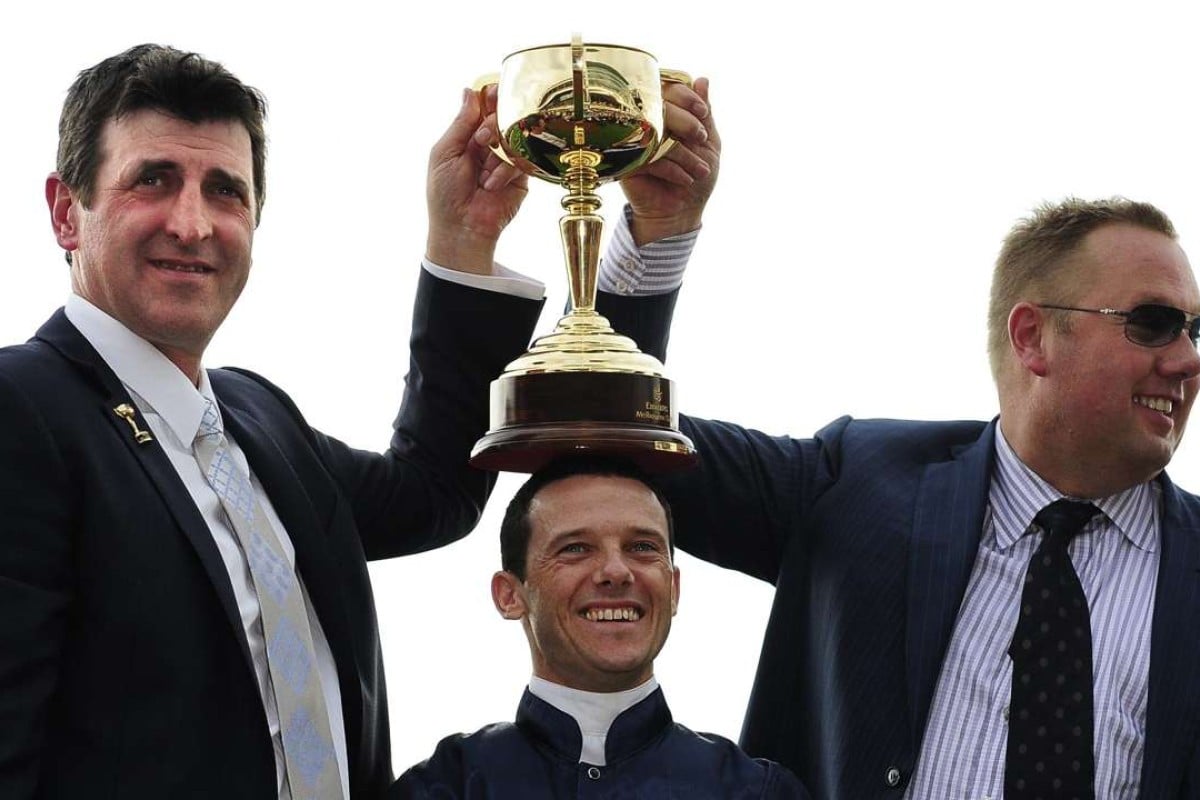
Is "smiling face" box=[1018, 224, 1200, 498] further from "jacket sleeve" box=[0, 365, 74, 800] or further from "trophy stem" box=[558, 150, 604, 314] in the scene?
"jacket sleeve" box=[0, 365, 74, 800]

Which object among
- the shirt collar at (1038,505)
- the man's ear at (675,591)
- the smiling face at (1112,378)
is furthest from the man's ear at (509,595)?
the smiling face at (1112,378)

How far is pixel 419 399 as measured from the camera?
341cm

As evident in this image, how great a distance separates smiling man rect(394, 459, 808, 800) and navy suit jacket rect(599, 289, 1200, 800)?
1.07 ft

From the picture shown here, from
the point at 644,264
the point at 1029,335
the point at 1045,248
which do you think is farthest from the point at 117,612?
the point at 1045,248

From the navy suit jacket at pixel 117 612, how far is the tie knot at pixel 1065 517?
49.4 inches

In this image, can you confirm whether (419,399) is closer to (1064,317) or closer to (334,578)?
(334,578)

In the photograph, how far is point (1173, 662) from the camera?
3.20 meters

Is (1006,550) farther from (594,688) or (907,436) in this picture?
(594,688)

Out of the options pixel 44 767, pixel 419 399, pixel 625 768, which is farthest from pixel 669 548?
pixel 44 767

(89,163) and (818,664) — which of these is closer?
(89,163)

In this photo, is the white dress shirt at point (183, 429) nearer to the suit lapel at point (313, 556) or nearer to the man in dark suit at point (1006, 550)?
the suit lapel at point (313, 556)

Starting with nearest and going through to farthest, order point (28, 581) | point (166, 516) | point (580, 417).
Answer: point (28, 581), point (166, 516), point (580, 417)

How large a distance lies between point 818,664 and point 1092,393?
2.26 ft

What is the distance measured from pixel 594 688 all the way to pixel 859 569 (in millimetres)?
630
